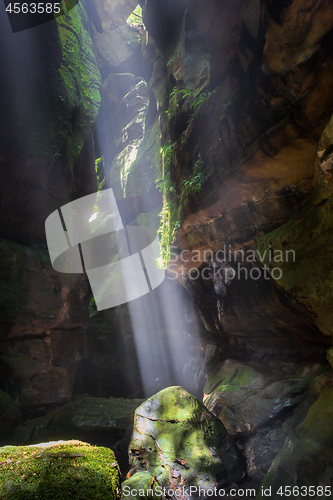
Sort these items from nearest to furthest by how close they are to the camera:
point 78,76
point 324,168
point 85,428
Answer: point 324,168, point 85,428, point 78,76

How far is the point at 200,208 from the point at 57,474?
6268 millimetres

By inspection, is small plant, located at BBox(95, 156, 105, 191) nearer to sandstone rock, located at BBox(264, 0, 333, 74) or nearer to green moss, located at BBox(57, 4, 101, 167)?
green moss, located at BBox(57, 4, 101, 167)

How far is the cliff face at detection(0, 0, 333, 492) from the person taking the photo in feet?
15.2

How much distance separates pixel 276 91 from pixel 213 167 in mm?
2273

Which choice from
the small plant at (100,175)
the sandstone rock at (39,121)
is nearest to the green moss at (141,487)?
the sandstone rock at (39,121)

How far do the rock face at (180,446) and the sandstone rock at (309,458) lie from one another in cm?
94

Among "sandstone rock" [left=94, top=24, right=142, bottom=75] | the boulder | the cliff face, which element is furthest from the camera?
"sandstone rock" [left=94, top=24, right=142, bottom=75]

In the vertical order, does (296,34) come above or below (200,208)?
above

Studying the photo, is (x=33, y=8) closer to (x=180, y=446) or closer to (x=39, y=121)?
(x=39, y=121)

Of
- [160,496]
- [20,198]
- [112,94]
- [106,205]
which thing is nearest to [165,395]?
[160,496]

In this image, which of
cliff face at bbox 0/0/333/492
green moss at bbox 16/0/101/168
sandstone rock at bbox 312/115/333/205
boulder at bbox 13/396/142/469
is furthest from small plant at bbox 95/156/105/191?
sandstone rock at bbox 312/115/333/205

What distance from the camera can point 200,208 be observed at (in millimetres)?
7172

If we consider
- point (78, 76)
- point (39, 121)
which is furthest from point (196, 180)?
point (78, 76)

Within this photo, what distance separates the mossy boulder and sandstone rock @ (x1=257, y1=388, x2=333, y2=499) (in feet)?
11.7
